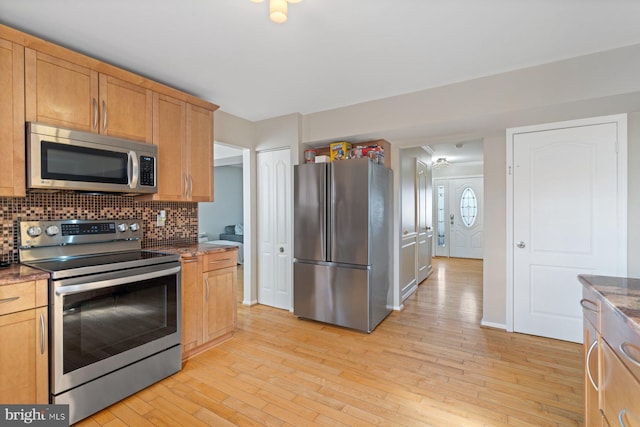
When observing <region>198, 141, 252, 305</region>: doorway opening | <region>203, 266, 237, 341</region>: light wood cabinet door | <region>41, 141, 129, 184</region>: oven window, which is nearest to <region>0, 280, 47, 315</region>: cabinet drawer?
<region>41, 141, 129, 184</region>: oven window

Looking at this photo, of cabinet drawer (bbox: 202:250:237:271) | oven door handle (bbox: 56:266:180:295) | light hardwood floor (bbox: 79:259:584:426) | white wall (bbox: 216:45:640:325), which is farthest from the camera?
cabinet drawer (bbox: 202:250:237:271)

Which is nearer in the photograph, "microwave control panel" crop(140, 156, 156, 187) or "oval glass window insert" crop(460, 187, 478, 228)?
"microwave control panel" crop(140, 156, 156, 187)

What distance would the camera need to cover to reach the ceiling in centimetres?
175

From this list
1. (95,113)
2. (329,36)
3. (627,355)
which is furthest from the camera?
(95,113)

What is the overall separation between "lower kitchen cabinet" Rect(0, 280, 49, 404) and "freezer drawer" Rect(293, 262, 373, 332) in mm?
2192

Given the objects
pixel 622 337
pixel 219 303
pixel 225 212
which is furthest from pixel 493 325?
pixel 225 212

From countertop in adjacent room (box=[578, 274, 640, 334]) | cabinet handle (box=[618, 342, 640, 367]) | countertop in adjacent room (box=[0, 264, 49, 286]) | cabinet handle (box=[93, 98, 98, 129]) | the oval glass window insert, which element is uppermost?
cabinet handle (box=[93, 98, 98, 129])

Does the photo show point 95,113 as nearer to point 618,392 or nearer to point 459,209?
point 618,392

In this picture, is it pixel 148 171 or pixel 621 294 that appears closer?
pixel 621 294

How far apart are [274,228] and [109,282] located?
2.11 m

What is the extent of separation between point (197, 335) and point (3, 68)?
226 centimetres

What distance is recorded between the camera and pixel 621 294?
4.06 ft

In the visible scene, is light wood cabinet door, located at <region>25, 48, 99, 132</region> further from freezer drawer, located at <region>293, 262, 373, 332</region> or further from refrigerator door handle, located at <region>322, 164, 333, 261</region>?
freezer drawer, located at <region>293, 262, 373, 332</region>

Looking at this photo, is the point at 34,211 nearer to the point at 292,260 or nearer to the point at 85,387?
the point at 85,387
